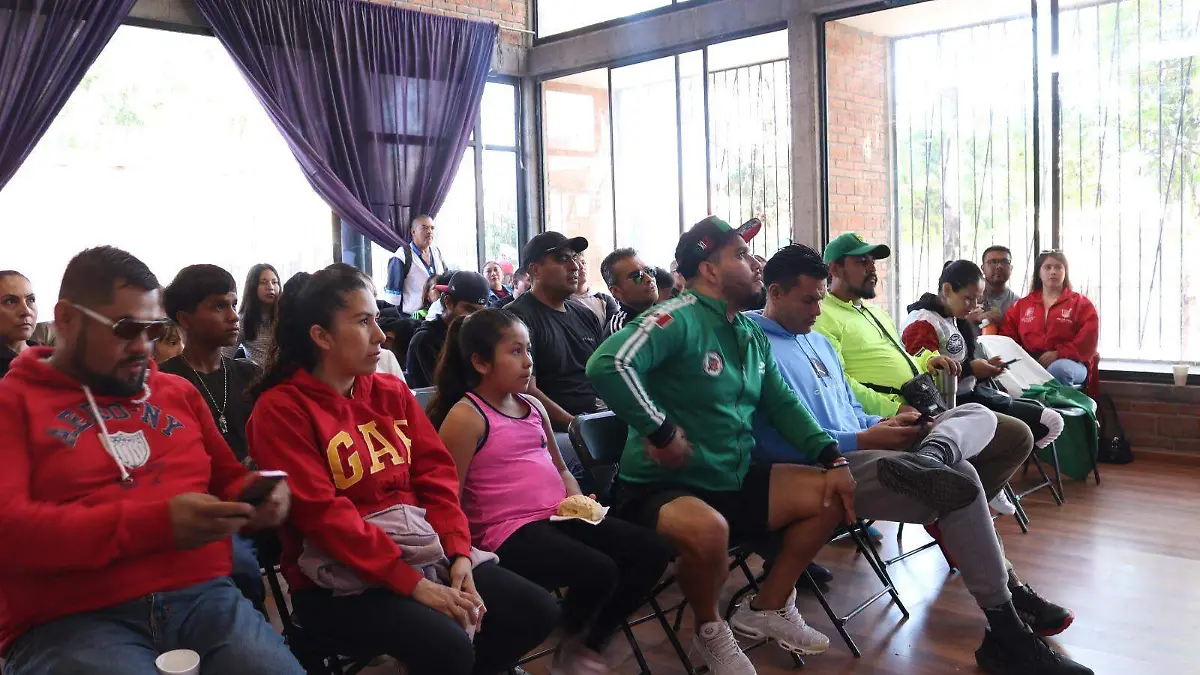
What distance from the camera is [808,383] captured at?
132 inches

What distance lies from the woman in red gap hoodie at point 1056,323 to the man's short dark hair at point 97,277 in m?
5.40

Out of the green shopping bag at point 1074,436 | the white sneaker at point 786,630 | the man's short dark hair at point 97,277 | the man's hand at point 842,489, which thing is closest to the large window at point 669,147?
the green shopping bag at point 1074,436

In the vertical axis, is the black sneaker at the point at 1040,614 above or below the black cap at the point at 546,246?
below

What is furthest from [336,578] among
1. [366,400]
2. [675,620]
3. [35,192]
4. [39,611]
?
[35,192]

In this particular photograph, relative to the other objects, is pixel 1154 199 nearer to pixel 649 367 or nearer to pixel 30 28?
pixel 649 367

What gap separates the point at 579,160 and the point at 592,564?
23.8 ft

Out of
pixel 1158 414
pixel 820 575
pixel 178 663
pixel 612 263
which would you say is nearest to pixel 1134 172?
pixel 1158 414

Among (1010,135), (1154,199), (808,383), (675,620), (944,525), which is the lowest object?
(675,620)

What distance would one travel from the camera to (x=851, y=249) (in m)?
3.90

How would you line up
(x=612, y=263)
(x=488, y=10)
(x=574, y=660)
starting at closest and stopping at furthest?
(x=574, y=660), (x=612, y=263), (x=488, y=10)

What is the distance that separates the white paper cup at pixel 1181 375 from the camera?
6030 mm

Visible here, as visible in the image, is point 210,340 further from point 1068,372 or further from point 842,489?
point 1068,372

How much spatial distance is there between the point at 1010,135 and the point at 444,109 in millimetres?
4675

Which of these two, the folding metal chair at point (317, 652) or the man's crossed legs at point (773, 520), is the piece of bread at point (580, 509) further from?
the folding metal chair at point (317, 652)
